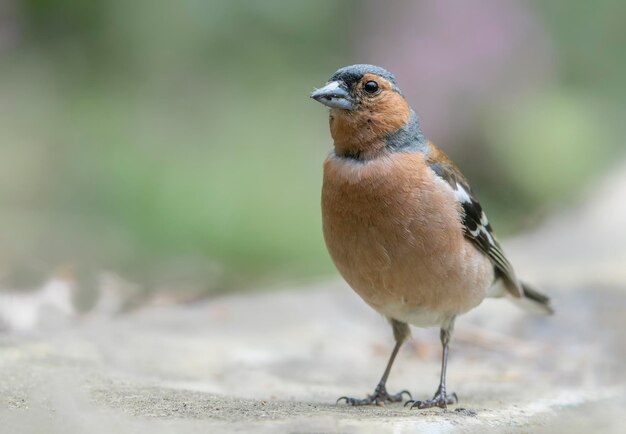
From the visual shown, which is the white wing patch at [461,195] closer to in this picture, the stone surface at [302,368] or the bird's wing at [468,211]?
the bird's wing at [468,211]

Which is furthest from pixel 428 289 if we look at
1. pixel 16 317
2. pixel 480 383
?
pixel 16 317

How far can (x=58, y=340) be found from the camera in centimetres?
561

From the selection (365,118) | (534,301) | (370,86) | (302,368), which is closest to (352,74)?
(370,86)

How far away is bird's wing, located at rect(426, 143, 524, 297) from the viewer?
16.1 feet

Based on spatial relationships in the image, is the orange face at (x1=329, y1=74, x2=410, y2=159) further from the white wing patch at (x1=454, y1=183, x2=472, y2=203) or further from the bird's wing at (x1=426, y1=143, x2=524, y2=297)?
the white wing patch at (x1=454, y1=183, x2=472, y2=203)

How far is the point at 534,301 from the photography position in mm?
6004

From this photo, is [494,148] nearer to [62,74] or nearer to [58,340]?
[62,74]

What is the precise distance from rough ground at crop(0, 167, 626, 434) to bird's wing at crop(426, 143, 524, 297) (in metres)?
0.83

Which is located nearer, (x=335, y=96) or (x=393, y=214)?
(x=393, y=214)

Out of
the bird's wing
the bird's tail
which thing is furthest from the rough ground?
the bird's wing

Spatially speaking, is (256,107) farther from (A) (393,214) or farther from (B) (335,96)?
Answer: (A) (393,214)

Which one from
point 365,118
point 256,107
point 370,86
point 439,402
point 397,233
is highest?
point 256,107

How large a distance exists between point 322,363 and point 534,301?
1.50m

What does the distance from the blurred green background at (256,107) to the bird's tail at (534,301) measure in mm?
3575
